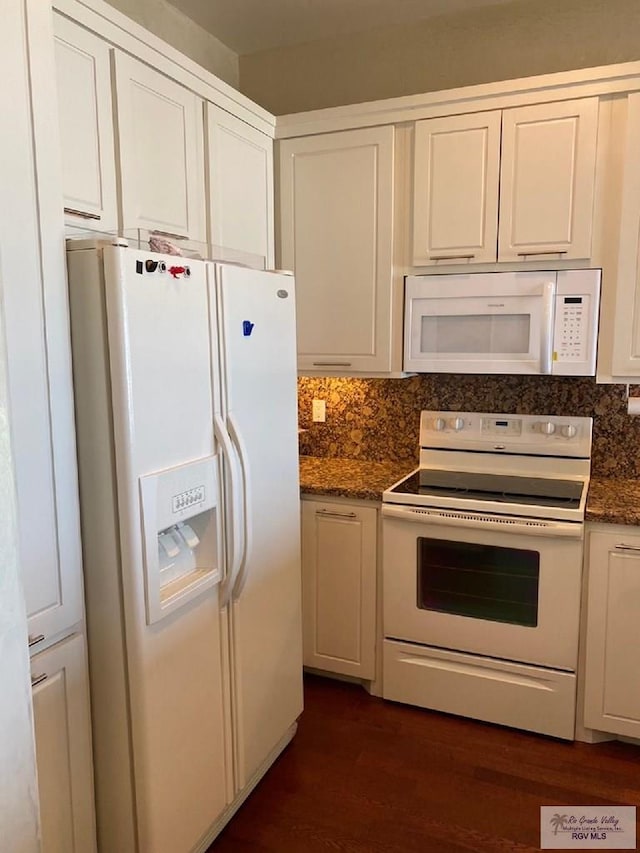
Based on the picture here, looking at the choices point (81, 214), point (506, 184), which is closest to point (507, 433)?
point (506, 184)

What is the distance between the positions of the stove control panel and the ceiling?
68.4 inches

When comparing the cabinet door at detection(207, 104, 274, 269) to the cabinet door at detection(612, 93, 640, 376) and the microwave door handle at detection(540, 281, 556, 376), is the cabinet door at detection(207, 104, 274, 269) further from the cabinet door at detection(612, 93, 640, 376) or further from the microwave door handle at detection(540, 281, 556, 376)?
the cabinet door at detection(612, 93, 640, 376)

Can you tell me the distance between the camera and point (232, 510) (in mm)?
1945

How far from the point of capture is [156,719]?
5.60 ft

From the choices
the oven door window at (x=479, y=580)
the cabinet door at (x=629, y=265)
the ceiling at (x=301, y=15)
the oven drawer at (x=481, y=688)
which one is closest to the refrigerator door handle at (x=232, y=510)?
the oven door window at (x=479, y=580)

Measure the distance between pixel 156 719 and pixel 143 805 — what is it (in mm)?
218

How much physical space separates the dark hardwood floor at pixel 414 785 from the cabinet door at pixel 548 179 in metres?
1.88

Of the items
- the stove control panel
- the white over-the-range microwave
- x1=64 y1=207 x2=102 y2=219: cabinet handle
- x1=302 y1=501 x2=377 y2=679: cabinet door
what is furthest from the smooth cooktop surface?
x1=64 y1=207 x2=102 y2=219: cabinet handle

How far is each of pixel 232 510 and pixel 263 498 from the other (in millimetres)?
220

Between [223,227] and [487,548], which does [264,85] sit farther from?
[487,548]

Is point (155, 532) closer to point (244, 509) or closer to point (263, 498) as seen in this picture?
point (244, 509)

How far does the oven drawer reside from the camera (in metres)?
2.50

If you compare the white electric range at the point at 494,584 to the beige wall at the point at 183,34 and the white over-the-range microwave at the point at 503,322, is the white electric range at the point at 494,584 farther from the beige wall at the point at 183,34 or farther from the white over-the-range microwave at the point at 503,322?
the beige wall at the point at 183,34

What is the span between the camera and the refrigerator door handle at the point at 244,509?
195cm
